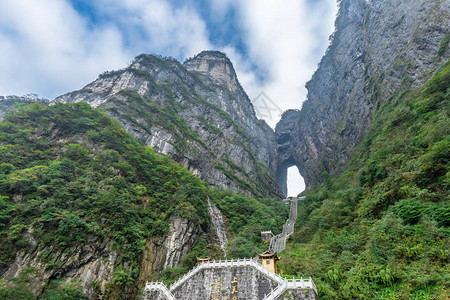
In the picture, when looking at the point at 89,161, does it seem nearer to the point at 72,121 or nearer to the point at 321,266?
the point at 72,121

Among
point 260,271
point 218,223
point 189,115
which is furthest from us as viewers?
point 189,115

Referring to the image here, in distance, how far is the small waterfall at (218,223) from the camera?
2214 centimetres

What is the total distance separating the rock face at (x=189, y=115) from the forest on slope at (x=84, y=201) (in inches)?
371

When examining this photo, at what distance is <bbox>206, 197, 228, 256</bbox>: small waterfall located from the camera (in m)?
22.1

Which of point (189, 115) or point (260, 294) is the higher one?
point (189, 115)

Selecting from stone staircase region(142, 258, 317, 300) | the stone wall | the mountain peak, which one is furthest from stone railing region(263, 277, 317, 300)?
the mountain peak

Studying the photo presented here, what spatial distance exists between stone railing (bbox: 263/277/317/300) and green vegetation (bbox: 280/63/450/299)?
2.43 feet

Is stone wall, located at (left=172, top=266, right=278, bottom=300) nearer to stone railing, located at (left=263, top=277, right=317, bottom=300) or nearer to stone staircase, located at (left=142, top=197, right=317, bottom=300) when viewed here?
stone staircase, located at (left=142, top=197, right=317, bottom=300)

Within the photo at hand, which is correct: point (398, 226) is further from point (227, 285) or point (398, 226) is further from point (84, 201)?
point (84, 201)

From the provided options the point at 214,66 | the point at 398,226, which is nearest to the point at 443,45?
the point at 398,226

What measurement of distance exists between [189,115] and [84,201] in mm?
34245

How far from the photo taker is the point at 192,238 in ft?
63.2

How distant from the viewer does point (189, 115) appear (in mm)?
47719

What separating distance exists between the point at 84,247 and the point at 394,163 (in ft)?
65.3
